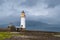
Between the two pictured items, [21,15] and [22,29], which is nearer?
[22,29]

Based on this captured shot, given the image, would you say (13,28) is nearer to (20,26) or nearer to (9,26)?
(9,26)

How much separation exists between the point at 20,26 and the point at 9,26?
2.86 m

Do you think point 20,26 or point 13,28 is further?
point 20,26

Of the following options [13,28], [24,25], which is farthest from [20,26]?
[13,28]

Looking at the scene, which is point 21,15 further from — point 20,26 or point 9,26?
point 9,26

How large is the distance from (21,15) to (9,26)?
3877 millimetres

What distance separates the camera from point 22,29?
24922 millimetres

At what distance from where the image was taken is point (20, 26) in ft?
85.6

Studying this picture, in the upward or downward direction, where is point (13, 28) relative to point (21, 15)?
downward

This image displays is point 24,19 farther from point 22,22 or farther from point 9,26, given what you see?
point 9,26

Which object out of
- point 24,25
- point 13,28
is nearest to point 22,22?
point 24,25

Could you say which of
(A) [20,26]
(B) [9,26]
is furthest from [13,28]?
(A) [20,26]

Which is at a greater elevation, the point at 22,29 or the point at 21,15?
the point at 21,15

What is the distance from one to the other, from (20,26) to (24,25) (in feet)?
1.91
